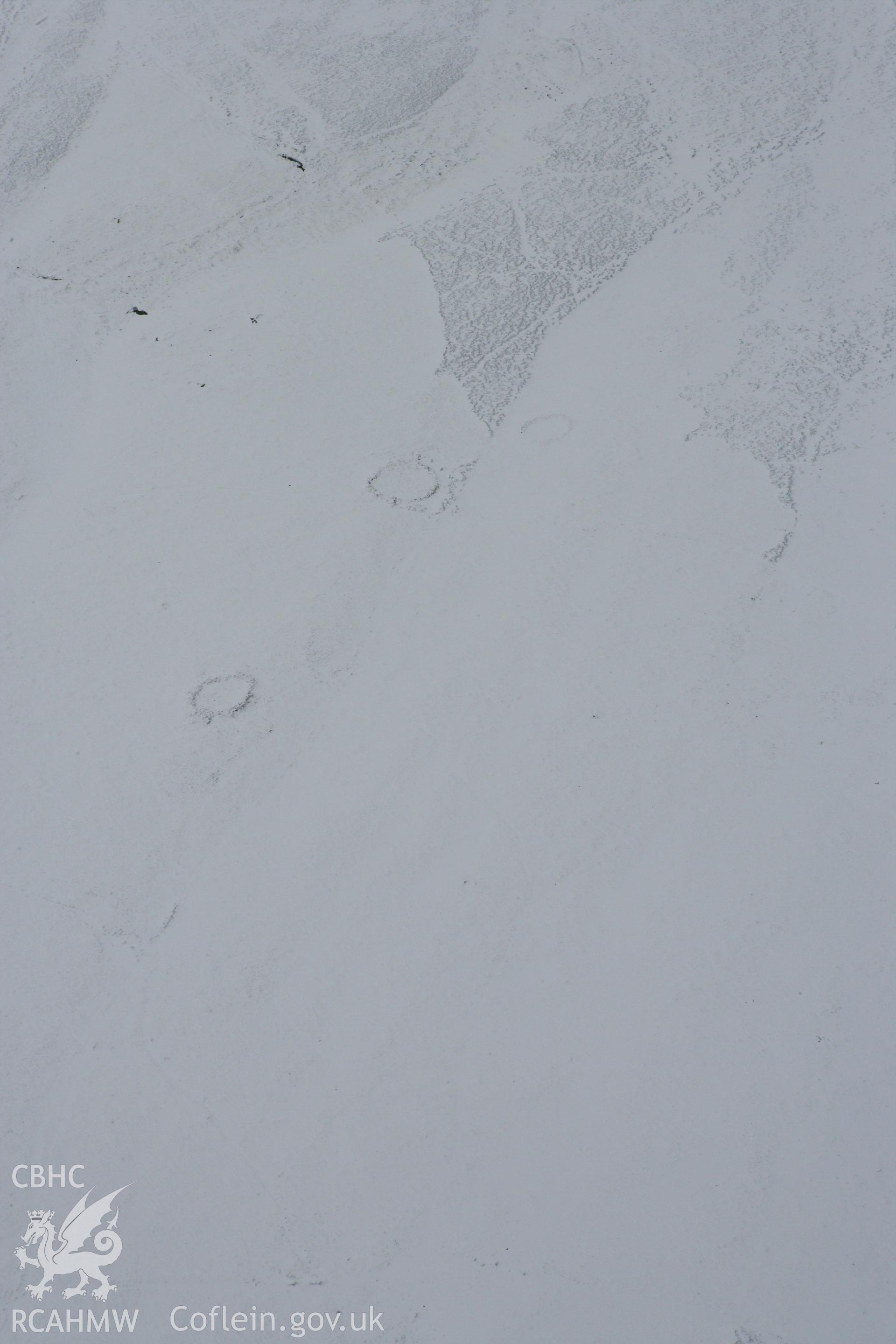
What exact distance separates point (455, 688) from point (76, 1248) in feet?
4.42

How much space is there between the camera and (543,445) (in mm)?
2965

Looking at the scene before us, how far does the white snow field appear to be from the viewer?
1734 mm

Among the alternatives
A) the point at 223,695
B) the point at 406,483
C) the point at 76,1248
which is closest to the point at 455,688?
the point at 223,695

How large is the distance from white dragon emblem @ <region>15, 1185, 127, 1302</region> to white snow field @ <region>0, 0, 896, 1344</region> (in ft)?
0.08

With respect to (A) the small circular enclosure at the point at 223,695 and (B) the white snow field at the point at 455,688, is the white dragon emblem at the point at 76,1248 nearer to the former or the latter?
(B) the white snow field at the point at 455,688

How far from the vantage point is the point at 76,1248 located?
171 cm

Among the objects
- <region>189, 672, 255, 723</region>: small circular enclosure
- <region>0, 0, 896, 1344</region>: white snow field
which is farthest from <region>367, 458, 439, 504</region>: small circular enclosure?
<region>189, 672, 255, 723</region>: small circular enclosure

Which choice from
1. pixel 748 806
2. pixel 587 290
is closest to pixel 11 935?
pixel 748 806

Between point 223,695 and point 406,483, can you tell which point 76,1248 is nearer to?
point 223,695

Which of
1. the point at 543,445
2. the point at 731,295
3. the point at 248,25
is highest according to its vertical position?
the point at 248,25

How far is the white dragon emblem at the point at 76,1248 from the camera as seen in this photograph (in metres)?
1.70

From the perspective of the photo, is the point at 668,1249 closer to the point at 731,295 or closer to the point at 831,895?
the point at 831,895

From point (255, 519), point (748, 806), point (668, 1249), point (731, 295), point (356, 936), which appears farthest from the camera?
point (731, 295)

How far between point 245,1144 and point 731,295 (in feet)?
9.47
